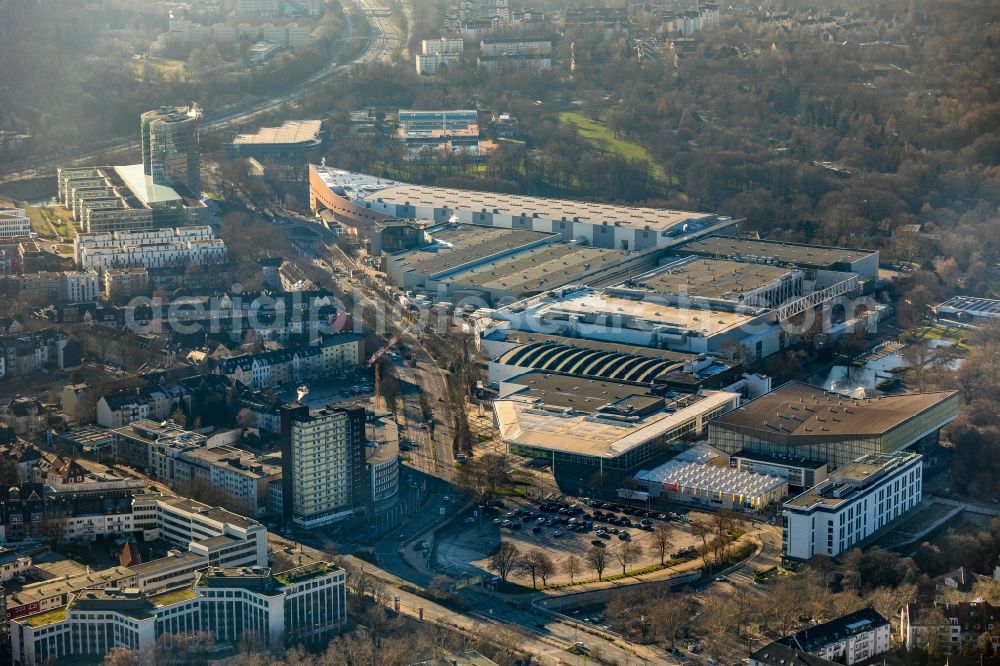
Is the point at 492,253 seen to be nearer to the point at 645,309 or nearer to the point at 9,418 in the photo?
the point at 645,309

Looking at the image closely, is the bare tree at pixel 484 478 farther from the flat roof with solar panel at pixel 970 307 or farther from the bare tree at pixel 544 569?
the flat roof with solar panel at pixel 970 307

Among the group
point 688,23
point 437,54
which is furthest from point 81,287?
point 688,23

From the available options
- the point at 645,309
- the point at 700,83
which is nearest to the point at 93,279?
the point at 645,309

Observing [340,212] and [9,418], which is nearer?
[9,418]

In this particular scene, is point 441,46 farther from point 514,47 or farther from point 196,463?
point 196,463

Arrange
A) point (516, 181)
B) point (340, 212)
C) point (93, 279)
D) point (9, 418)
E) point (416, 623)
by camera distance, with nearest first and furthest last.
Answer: point (416, 623), point (9, 418), point (93, 279), point (340, 212), point (516, 181)

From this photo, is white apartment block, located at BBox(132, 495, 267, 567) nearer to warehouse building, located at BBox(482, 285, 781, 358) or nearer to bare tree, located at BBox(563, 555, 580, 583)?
bare tree, located at BBox(563, 555, 580, 583)
